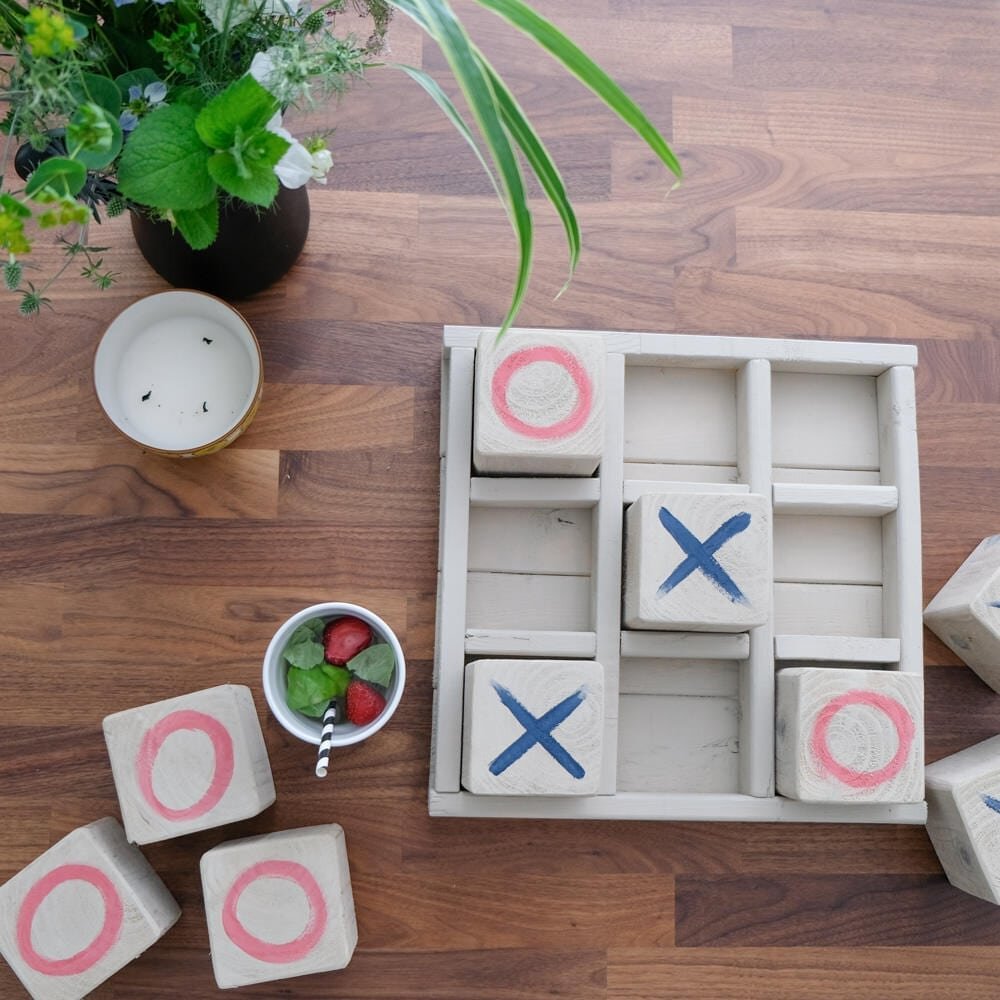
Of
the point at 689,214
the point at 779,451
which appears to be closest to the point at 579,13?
the point at 689,214

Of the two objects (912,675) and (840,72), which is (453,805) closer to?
(912,675)

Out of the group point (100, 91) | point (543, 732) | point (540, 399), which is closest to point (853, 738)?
point (543, 732)

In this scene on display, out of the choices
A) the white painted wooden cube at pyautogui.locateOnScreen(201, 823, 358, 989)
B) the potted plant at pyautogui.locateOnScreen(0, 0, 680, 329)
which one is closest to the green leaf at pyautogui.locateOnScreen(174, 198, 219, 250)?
the potted plant at pyautogui.locateOnScreen(0, 0, 680, 329)

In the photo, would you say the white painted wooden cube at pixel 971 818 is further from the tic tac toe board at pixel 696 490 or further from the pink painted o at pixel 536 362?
the pink painted o at pixel 536 362

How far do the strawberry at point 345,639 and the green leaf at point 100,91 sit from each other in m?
0.39

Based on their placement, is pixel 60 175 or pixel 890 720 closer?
pixel 60 175

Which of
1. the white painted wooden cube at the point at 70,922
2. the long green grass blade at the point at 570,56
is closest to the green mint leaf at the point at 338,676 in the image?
the white painted wooden cube at the point at 70,922

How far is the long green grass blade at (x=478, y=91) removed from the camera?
1.50ft

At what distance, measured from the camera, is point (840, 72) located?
0.89 metres

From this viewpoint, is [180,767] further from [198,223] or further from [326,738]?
[198,223]

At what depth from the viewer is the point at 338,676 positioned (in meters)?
0.74

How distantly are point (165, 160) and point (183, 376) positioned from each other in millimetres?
269

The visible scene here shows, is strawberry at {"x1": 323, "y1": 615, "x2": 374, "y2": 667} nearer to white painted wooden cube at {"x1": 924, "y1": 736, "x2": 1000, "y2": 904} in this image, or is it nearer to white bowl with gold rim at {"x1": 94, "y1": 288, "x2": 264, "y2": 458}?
white bowl with gold rim at {"x1": 94, "y1": 288, "x2": 264, "y2": 458}

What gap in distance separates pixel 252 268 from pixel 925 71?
Answer: 657 millimetres
